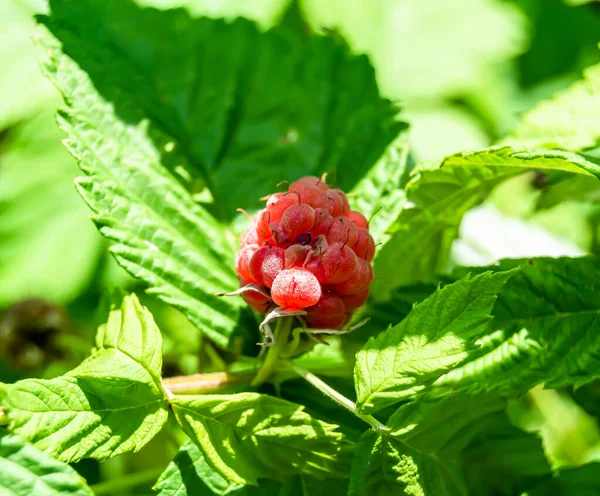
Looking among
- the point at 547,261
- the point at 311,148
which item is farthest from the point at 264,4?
the point at 547,261

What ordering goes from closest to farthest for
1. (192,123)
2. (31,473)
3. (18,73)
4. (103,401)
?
(31,473) → (103,401) → (192,123) → (18,73)

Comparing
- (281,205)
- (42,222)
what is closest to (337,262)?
(281,205)

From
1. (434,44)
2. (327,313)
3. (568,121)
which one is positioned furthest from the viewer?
(434,44)

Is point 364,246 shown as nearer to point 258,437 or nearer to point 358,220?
point 358,220

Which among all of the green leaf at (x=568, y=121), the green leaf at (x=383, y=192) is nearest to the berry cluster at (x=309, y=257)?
the green leaf at (x=383, y=192)

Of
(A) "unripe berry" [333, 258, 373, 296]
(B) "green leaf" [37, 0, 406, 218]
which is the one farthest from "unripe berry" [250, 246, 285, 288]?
(B) "green leaf" [37, 0, 406, 218]

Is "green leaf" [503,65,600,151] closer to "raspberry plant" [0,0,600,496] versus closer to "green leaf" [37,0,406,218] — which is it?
"raspberry plant" [0,0,600,496]

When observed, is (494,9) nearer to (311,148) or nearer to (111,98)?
(311,148)

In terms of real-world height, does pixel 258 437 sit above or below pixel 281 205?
below
